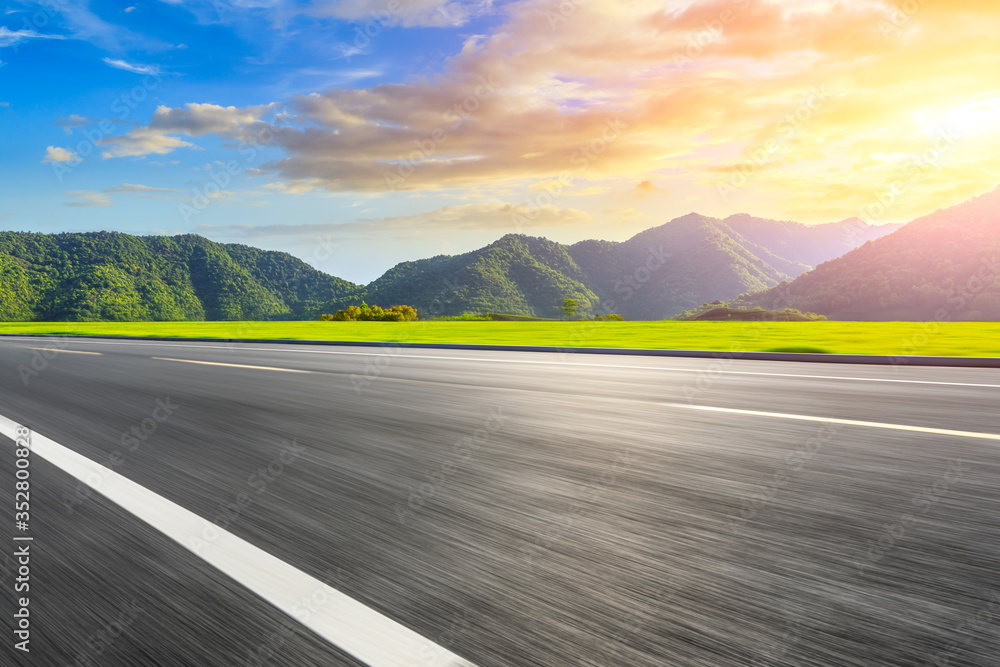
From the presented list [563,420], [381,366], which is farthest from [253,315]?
[563,420]

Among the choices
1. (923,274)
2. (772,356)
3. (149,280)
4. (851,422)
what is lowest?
(772,356)

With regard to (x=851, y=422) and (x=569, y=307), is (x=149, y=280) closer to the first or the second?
(x=569, y=307)

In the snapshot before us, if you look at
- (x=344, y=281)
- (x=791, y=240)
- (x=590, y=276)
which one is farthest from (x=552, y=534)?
(x=791, y=240)

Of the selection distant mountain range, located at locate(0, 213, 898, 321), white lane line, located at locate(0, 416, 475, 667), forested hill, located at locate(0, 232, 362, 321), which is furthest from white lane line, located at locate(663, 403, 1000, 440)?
forested hill, located at locate(0, 232, 362, 321)

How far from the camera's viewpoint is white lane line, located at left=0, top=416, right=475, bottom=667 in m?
1.88

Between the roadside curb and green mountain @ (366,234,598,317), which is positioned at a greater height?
green mountain @ (366,234,598,317)

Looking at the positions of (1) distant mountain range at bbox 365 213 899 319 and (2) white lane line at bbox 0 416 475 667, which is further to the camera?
(1) distant mountain range at bbox 365 213 899 319

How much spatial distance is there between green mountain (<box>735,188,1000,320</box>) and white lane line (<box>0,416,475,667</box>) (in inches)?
3182

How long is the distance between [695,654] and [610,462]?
2.55 metres

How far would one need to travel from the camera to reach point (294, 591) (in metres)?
2.31

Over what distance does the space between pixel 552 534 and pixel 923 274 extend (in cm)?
9201

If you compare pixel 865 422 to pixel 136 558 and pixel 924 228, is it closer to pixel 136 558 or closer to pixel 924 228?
pixel 136 558

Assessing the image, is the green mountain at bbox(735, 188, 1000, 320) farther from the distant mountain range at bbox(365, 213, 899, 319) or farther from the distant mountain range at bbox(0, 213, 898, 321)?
the distant mountain range at bbox(0, 213, 898, 321)

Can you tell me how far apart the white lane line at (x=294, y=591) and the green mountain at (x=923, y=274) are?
80830 mm
